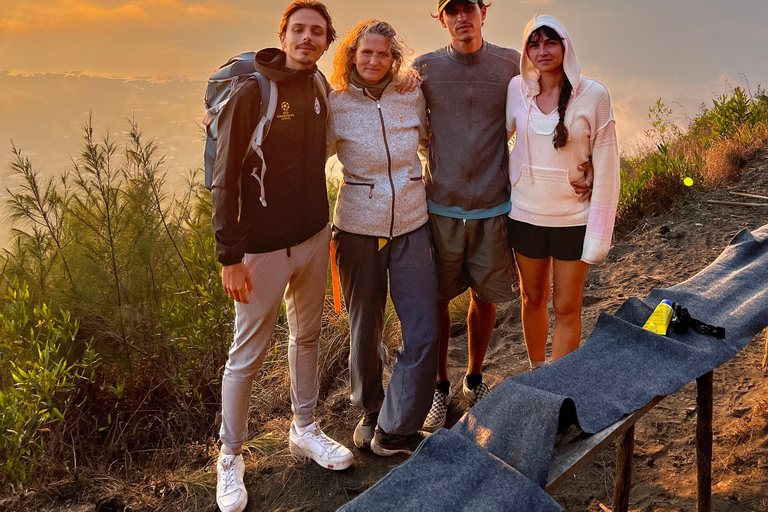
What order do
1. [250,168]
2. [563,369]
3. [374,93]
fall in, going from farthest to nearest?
[374,93] < [250,168] < [563,369]

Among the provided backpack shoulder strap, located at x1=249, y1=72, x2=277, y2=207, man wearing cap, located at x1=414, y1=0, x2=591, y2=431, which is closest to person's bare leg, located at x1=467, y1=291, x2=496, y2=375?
man wearing cap, located at x1=414, y1=0, x2=591, y2=431

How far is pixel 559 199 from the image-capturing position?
8.85ft

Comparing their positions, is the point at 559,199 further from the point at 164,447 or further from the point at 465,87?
the point at 164,447

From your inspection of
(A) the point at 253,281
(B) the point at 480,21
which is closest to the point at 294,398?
(A) the point at 253,281

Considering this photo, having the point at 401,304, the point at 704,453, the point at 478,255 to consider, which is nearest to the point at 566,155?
the point at 478,255

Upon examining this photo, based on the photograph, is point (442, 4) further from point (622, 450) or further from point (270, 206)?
point (622, 450)

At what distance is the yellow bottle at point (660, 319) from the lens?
226 cm

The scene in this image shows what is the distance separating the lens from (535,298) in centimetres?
298

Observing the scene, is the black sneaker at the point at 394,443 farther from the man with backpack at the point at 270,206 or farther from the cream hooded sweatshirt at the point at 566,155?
the cream hooded sweatshirt at the point at 566,155

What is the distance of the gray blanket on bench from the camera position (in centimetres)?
147

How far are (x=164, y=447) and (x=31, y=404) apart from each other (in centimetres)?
101

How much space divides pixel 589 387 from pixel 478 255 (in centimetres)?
110

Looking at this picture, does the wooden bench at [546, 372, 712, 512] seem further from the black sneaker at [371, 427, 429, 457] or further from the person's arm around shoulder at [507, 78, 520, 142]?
the person's arm around shoulder at [507, 78, 520, 142]

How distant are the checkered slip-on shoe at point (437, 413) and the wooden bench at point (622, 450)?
1.26m
